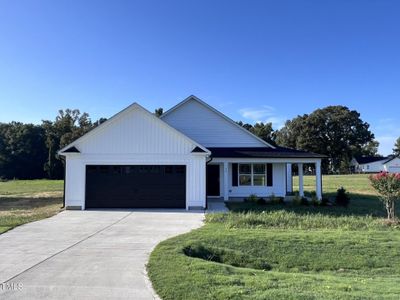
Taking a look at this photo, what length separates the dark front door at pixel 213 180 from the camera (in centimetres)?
2478

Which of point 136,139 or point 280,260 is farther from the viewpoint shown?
point 136,139

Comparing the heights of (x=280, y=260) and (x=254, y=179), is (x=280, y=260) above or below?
below

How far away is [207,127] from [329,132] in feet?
217

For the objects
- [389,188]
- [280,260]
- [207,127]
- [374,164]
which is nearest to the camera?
[280,260]

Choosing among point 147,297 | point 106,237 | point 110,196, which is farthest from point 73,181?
point 147,297

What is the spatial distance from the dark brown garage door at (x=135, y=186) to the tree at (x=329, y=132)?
66896mm

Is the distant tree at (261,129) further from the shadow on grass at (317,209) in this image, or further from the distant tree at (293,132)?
the shadow on grass at (317,209)

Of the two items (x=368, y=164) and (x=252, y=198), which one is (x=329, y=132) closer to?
(x=368, y=164)

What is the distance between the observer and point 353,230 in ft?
41.5

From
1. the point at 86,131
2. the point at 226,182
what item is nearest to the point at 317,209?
the point at 226,182

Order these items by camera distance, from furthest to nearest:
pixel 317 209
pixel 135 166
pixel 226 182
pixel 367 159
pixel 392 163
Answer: pixel 367 159 < pixel 392 163 < pixel 226 182 < pixel 135 166 < pixel 317 209

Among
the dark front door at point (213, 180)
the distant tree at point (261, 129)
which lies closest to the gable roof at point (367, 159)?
the distant tree at point (261, 129)

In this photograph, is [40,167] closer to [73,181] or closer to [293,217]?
[73,181]

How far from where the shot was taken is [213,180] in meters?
24.9
